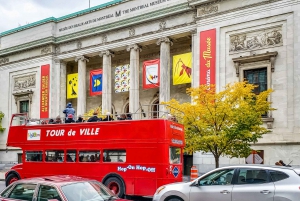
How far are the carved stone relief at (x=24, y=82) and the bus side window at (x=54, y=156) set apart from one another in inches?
882

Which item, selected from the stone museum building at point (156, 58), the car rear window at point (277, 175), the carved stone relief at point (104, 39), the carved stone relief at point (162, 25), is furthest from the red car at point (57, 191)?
the carved stone relief at point (104, 39)

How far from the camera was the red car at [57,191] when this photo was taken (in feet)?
25.4

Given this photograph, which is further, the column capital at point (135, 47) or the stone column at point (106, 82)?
the stone column at point (106, 82)

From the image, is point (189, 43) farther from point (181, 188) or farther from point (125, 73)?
point (181, 188)

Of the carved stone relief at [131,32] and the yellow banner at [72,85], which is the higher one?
the carved stone relief at [131,32]

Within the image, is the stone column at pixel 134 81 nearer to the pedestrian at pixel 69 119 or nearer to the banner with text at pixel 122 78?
the banner with text at pixel 122 78

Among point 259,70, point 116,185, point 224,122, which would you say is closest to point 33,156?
point 116,185

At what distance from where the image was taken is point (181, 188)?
10523mm

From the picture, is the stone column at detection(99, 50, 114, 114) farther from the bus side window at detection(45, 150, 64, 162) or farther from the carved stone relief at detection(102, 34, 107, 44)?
the bus side window at detection(45, 150, 64, 162)

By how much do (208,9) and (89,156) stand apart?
15581mm

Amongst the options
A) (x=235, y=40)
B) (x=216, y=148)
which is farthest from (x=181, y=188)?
(x=235, y=40)

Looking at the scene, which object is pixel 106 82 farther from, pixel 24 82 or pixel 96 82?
pixel 24 82

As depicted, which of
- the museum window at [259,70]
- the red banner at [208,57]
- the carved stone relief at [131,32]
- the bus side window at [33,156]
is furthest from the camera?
the carved stone relief at [131,32]

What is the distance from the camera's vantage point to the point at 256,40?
80.9 feet
